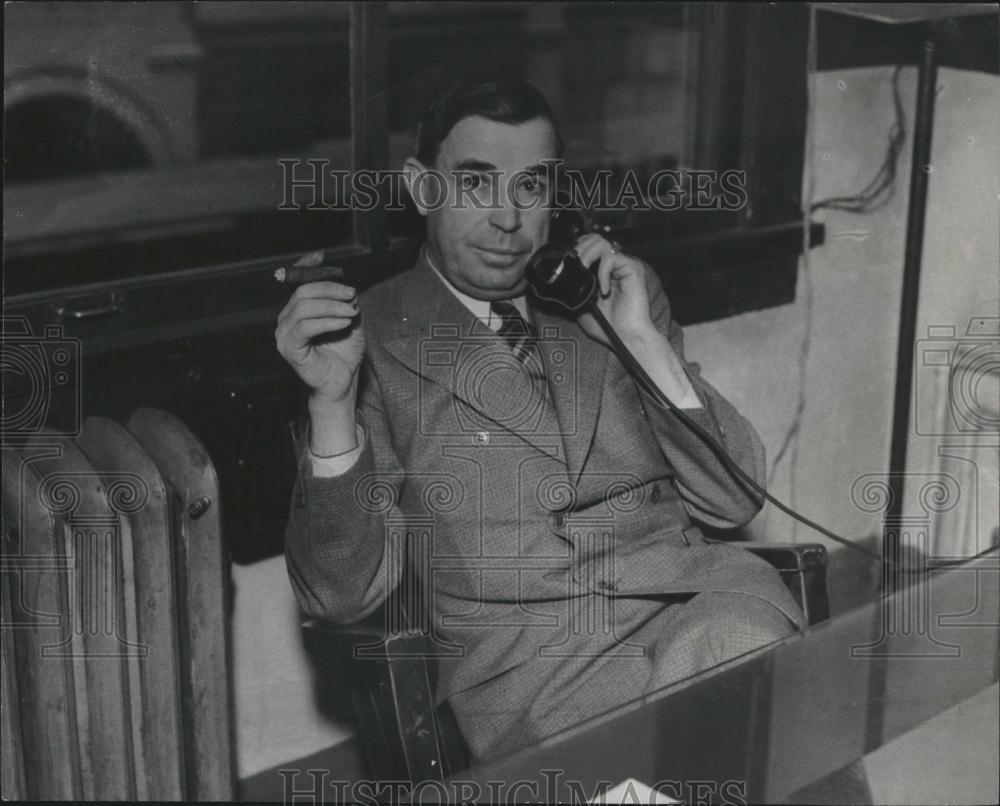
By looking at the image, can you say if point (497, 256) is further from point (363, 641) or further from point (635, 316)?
point (363, 641)

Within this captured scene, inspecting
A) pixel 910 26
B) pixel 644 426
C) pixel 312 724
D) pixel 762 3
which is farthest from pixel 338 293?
pixel 910 26

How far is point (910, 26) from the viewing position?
8.18ft

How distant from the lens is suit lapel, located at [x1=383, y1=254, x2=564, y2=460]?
5.28ft

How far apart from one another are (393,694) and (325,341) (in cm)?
39

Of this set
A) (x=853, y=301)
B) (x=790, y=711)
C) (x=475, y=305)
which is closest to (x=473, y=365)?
(x=475, y=305)

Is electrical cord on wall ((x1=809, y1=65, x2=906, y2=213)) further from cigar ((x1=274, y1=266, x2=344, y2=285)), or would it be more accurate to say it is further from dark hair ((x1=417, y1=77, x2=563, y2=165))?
cigar ((x1=274, y1=266, x2=344, y2=285))

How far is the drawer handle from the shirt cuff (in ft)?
1.41

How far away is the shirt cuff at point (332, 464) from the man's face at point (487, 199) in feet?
1.06

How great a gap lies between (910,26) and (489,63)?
0.90 meters

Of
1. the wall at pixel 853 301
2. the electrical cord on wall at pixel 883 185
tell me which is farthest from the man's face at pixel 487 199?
the electrical cord on wall at pixel 883 185

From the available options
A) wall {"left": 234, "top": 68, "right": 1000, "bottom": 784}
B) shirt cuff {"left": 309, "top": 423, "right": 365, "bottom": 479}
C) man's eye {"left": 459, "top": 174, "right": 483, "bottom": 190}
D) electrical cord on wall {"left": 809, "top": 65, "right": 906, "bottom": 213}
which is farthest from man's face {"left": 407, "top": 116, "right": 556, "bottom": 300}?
electrical cord on wall {"left": 809, "top": 65, "right": 906, "bottom": 213}

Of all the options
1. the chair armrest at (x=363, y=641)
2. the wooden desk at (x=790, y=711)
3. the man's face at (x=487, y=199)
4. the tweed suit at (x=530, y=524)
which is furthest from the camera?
the man's face at (x=487, y=199)

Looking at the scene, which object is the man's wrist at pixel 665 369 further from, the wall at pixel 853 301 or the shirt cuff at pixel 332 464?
the wall at pixel 853 301

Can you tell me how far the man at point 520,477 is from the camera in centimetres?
153
